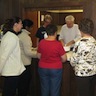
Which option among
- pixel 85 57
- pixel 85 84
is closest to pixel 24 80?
pixel 85 84

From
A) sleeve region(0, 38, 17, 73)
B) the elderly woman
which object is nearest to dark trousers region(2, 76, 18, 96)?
sleeve region(0, 38, 17, 73)

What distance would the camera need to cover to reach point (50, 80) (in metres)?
3.22

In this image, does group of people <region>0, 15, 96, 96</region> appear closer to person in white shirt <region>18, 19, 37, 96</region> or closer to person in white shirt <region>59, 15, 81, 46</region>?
person in white shirt <region>18, 19, 37, 96</region>

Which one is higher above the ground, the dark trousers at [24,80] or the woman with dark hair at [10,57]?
the woman with dark hair at [10,57]

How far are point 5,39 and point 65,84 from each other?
4.35ft

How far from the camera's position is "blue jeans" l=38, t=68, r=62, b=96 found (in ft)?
10.3

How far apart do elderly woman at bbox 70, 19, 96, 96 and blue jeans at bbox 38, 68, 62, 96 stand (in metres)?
0.40

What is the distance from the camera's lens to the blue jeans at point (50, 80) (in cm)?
314

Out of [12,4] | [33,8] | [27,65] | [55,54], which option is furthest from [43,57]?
[12,4]

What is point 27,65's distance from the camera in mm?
3592

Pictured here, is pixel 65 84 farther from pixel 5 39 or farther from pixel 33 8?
pixel 33 8

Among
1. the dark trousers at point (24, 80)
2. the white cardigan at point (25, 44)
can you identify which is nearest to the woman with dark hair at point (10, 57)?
the white cardigan at point (25, 44)

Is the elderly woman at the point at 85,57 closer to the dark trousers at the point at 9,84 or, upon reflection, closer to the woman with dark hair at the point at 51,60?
the woman with dark hair at the point at 51,60

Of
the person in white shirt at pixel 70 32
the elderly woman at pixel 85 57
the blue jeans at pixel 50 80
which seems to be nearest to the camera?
the elderly woman at pixel 85 57
